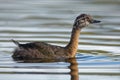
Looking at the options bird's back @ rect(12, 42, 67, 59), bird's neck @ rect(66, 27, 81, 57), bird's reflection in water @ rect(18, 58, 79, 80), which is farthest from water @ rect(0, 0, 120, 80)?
bird's back @ rect(12, 42, 67, 59)

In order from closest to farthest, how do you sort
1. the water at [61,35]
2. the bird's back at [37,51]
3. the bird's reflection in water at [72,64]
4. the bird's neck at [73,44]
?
the bird's reflection in water at [72,64], the water at [61,35], the bird's back at [37,51], the bird's neck at [73,44]

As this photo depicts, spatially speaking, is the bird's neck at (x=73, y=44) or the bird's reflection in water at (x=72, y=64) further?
the bird's neck at (x=73, y=44)

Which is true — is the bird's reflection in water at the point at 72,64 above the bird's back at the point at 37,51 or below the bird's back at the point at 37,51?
below

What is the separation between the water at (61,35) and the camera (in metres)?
16.4

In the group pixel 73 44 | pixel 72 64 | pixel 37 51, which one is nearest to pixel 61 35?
pixel 73 44

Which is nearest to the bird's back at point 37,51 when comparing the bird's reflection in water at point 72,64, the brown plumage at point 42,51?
the brown plumage at point 42,51

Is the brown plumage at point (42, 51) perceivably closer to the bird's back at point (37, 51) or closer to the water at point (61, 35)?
the bird's back at point (37, 51)

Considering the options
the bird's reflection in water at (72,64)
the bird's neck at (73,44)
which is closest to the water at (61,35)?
the bird's reflection in water at (72,64)

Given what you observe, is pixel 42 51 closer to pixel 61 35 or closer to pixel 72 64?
pixel 72 64

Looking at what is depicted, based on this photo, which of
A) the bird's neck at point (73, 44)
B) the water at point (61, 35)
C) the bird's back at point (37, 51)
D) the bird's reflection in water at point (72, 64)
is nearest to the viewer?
the bird's reflection in water at point (72, 64)

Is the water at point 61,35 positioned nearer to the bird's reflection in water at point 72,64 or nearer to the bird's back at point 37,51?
the bird's reflection in water at point 72,64

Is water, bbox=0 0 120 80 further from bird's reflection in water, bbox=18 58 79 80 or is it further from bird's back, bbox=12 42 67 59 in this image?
bird's back, bbox=12 42 67 59

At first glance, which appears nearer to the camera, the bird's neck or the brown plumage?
the brown plumage

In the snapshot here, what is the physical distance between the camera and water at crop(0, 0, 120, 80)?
16406mm
